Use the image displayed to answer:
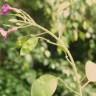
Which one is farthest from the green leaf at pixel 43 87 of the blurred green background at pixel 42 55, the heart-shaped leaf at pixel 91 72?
the blurred green background at pixel 42 55

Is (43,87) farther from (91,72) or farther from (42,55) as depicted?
(42,55)

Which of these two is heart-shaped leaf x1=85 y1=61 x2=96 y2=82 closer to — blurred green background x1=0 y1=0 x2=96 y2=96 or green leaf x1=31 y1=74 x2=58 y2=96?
green leaf x1=31 y1=74 x2=58 y2=96

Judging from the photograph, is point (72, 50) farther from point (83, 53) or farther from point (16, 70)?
point (16, 70)

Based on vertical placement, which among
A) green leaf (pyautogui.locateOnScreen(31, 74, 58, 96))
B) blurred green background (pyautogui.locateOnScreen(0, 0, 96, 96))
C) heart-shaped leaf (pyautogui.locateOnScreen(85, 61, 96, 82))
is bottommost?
blurred green background (pyautogui.locateOnScreen(0, 0, 96, 96))

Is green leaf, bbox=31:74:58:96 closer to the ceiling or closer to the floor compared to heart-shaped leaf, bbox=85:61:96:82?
closer to the ceiling

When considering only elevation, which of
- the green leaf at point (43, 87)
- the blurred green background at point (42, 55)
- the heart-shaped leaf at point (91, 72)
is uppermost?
the green leaf at point (43, 87)

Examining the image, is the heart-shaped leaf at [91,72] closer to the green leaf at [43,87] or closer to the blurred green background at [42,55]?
the green leaf at [43,87]

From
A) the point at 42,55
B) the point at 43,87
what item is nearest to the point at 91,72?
the point at 43,87

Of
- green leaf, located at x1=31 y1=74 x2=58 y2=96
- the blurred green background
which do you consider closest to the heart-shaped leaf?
green leaf, located at x1=31 y1=74 x2=58 y2=96
